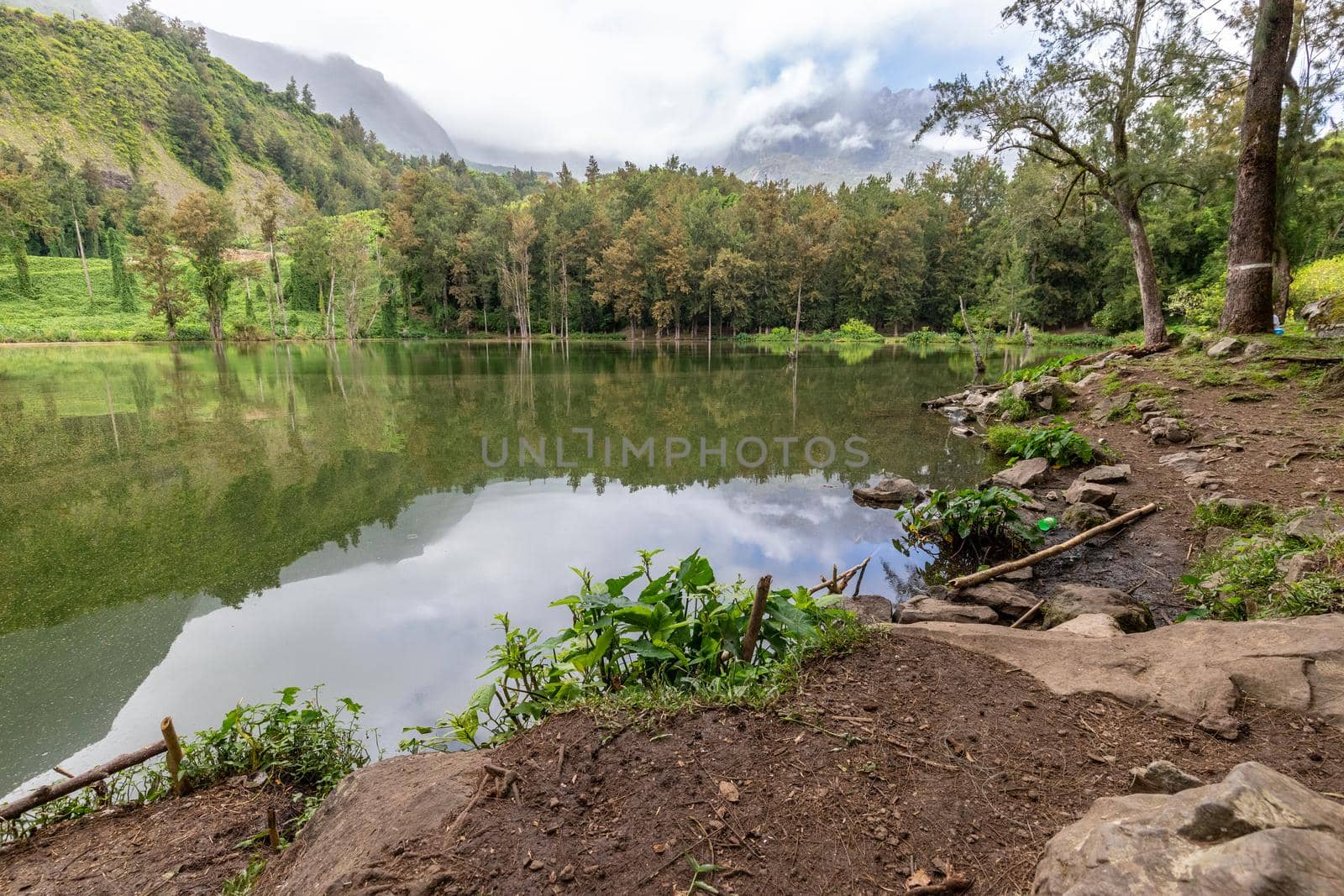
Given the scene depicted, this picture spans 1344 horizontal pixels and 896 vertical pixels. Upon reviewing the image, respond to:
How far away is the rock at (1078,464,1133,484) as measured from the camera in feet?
23.8

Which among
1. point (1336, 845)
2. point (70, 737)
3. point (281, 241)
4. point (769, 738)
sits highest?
point (281, 241)

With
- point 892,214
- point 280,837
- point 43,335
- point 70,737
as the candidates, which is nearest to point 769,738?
point 280,837

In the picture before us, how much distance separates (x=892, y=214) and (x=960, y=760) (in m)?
60.8

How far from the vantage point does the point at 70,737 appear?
357 cm

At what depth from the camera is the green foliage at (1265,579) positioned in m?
3.49

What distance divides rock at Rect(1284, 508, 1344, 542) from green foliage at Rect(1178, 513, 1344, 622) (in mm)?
39

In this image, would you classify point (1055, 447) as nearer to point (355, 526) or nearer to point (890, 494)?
point (890, 494)

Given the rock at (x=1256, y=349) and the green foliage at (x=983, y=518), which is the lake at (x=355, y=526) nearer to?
the green foliage at (x=983, y=518)

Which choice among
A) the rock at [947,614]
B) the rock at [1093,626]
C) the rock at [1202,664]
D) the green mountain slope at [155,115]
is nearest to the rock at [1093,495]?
the rock at [947,614]

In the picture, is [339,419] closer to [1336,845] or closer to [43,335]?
[1336,845]

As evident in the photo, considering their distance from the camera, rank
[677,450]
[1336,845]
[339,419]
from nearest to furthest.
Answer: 1. [1336,845]
2. [677,450]
3. [339,419]

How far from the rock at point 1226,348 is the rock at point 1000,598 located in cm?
891

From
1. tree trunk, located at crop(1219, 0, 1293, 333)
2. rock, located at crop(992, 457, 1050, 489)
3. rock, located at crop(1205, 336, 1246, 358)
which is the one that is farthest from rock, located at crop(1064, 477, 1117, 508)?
tree trunk, located at crop(1219, 0, 1293, 333)

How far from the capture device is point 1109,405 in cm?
1073
